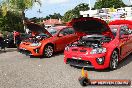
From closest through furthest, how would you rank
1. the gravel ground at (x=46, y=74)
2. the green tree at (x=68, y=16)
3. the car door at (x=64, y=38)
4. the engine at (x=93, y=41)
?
the gravel ground at (x=46, y=74), the engine at (x=93, y=41), the car door at (x=64, y=38), the green tree at (x=68, y=16)

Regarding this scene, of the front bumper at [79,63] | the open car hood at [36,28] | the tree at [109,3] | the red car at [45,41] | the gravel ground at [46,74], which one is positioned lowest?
the gravel ground at [46,74]

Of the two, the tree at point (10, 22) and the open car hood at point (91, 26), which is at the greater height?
the open car hood at point (91, 26)

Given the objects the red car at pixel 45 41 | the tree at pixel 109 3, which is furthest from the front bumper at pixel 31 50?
the tree at pixel 109 3

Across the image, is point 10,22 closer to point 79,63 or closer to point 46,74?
point 79,63

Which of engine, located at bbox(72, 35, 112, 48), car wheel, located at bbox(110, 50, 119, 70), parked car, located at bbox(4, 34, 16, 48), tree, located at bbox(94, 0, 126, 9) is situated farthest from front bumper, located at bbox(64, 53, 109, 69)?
tree, located at bbox(94, 0, 126, 9)

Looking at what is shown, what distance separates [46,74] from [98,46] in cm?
199

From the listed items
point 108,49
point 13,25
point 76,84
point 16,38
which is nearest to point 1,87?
point 76,84

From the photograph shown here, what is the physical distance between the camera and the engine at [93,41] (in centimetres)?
972

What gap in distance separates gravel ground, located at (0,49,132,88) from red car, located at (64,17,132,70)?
1.07 ft

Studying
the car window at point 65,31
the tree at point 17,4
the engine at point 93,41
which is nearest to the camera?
the engine at point 93,41

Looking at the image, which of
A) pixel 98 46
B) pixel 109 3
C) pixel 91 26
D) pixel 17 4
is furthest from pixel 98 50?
pixel 109 3

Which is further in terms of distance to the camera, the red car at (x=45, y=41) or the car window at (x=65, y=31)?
the car window at (x=65, y=31)

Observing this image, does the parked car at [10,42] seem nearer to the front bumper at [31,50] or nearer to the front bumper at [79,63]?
the front bumper at [31,50]

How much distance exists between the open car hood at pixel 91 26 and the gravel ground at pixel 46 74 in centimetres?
143
